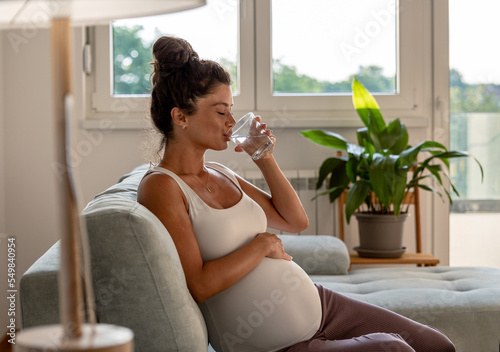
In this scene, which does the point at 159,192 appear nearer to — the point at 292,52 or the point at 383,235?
the point at 383,235

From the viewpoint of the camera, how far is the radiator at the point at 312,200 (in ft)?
10.6

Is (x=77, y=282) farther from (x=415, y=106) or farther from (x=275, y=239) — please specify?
(x=415, y=106)

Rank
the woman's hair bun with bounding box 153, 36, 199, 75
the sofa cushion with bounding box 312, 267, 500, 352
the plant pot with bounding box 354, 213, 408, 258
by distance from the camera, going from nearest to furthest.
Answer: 1. the woman's hair bun with bounding box 153, 36, 199, 75
2. the sofa cushion with bounding box 312, 267, 500, 352
3. the plant pot with bounding box 354, 213, 408, 258

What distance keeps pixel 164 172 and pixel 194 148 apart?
0.51 feet

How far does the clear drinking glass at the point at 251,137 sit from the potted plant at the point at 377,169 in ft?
4.14

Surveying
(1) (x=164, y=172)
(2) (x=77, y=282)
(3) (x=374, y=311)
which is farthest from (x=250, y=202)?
(2) (x=77, y=282)

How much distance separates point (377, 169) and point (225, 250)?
5.00ft

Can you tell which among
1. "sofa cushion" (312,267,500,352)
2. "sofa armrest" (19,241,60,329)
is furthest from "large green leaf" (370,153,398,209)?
"sofa armrest" (19,241,60,329)

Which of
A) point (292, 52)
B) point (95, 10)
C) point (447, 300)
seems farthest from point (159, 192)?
point (292, 52)

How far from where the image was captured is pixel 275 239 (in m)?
1.42

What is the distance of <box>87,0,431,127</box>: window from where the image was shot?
3307 mm

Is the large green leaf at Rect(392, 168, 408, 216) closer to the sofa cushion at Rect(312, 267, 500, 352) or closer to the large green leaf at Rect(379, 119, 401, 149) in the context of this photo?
the large green leaf at Rect(379, 119, 401, 149)

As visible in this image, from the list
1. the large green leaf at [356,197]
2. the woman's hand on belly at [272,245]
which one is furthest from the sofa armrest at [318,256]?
the woman's hand on belly at [272,245]

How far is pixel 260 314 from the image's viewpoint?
4.34 feet
